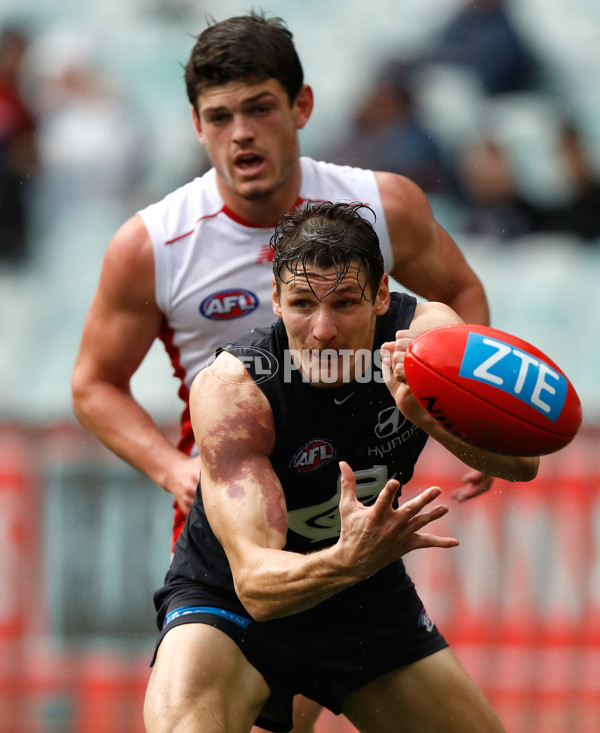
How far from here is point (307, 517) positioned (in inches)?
154

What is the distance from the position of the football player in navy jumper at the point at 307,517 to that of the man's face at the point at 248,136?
853 mm

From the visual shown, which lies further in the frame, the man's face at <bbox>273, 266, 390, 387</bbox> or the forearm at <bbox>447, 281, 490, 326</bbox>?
the forearm at <bbox>447, 281, 490, 326</bbox>

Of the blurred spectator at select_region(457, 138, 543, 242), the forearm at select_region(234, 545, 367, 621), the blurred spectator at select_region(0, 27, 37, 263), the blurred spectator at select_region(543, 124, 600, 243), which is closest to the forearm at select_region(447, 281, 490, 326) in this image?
the forearm at select_region(234, 545, 367, 621)

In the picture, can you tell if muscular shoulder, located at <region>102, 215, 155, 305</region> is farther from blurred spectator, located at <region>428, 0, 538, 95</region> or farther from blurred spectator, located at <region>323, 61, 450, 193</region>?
blurred spectator, located at <region>428, 0, 538, 95</region>

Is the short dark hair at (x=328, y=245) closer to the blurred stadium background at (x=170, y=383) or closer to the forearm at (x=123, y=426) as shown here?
the forearm at (x=123, y=426)

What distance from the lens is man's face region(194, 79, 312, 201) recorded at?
480cm

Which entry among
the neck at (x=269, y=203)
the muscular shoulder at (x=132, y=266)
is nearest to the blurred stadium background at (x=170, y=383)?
the muscular shoulder at (x=132, y=266)

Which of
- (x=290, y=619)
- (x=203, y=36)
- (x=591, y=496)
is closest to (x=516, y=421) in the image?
(x=290, y=619)

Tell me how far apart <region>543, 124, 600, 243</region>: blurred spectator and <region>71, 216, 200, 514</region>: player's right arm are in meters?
4.98

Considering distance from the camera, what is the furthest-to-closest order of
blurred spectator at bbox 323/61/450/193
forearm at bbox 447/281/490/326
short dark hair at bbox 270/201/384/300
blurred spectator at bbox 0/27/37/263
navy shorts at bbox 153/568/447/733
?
blurred spectator at bbox 0/27/37/263 < blurred spectator at bbox 323/61/450/193 < forearm at bbox 447/281/490/326 < navy shorts at bbox 153/568/447/733 < short dark hair at bbox 270/201/384/300

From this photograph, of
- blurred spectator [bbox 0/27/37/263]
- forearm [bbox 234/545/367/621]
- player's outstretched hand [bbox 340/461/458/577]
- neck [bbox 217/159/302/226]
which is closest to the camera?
player's outstretched hand [bbox 340/461/458/577]

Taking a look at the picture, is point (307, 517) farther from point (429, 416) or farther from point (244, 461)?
point (429, 416)

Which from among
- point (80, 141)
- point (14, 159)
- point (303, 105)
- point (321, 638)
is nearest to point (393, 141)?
point (80, 141)

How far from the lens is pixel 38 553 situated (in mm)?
6398
